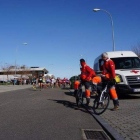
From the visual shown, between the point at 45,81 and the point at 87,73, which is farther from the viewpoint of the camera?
the point at 45,81

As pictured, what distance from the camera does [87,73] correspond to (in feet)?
26.3

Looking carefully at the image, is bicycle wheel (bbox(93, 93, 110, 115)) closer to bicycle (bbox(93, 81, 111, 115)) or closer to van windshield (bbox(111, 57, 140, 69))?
bicycle (bbox(93, 81, 111, 115))

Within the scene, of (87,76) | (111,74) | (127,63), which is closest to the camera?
(111,74)

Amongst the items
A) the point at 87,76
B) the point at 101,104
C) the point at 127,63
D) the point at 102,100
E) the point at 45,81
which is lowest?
the point at 101,104

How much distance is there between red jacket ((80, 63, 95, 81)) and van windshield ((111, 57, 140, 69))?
3974mm

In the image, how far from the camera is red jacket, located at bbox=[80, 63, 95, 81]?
794 centimetres

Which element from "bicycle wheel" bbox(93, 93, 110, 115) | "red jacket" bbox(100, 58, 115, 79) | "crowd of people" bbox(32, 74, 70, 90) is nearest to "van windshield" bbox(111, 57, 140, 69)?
"red jacket" bbox(100, 58, 115, 79)

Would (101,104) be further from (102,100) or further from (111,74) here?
(111,74)

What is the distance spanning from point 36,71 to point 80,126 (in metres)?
107

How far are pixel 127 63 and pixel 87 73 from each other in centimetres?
442

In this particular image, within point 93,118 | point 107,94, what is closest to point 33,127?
point 93,118

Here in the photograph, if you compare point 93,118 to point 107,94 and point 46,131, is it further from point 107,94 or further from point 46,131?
point 46,131

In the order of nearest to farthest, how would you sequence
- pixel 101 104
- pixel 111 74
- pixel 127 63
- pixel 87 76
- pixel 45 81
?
pixel 101 104, pixel 111 74, pixel 87 76, pixel 127 63, pixel 45 81

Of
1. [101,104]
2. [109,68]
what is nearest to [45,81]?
[109,68]
